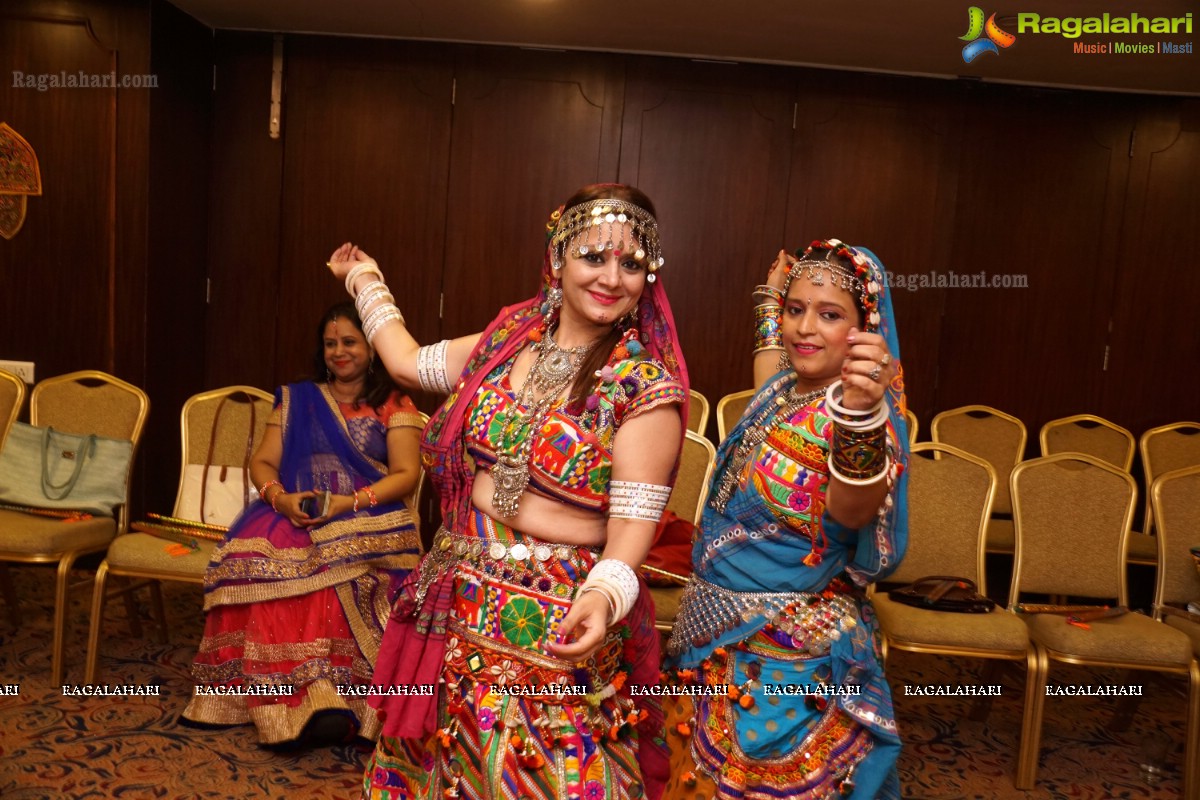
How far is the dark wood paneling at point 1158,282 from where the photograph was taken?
17.0ft

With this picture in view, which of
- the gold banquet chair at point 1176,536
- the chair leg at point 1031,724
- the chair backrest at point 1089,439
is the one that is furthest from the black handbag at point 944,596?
the chair backrest at point 1089,439

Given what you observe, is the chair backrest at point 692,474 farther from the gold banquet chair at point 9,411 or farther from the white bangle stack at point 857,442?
the gold banquet chair at point 9,411

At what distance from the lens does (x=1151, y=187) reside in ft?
17.2

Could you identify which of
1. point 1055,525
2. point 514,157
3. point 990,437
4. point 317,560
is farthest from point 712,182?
point 317,560

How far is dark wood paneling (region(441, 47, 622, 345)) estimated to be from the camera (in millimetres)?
4996

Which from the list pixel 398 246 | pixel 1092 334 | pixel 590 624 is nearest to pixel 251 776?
pixel 590 624

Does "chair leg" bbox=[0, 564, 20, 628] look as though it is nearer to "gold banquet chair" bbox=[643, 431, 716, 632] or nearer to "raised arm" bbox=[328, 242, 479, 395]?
"gold banquet chair" bbox=[643, 431, 716, 632]

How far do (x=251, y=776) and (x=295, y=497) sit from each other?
82cm

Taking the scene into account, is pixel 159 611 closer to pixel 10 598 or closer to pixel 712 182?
pixel 10 598

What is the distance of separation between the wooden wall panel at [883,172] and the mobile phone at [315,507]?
2.99 m

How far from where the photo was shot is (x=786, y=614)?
1698 millimetres

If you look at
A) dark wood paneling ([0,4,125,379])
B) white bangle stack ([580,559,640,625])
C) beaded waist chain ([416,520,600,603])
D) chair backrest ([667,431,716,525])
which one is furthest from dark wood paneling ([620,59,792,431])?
white bangle stack ([580,559,640,625])

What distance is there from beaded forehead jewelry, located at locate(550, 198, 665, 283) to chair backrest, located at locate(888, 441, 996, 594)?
80.3 inches

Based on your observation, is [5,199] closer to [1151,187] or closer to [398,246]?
[398,246]
